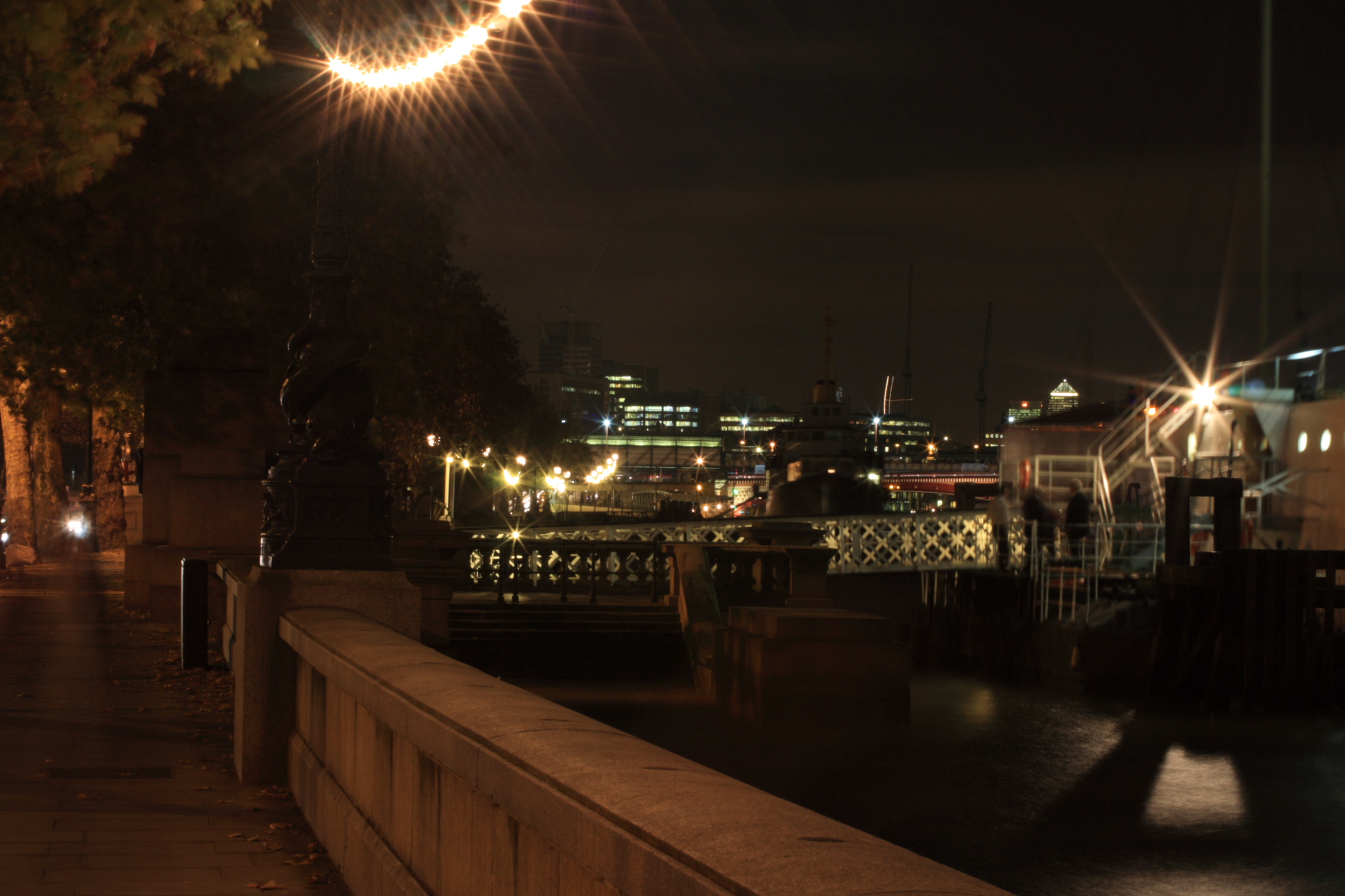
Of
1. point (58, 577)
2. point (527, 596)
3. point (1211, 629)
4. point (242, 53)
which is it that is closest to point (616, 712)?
point (527, 596)

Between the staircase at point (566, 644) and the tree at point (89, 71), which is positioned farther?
the staircase at point (566, 644)

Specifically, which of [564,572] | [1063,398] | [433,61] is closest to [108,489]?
[564,572]

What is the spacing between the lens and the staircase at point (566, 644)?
21.5 m

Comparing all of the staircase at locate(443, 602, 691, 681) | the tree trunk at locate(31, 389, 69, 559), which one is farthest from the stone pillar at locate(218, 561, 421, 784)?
the tree trunk at locate(31, 389, 69, 559)

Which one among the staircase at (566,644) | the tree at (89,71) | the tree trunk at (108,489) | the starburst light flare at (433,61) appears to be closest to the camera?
the tree at (89,71)

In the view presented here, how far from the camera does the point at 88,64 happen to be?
1103cm

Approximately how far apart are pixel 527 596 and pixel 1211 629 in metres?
12.4

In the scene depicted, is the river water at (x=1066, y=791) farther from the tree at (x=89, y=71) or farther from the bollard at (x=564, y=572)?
the tree at (x=89, y=71)

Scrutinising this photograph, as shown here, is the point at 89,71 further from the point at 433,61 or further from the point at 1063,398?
the point at 1063,398

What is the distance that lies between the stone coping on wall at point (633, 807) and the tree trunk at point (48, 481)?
31.9 metres

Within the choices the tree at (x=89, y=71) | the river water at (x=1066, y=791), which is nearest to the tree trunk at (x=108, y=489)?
the river water at (x=1066, y=791)

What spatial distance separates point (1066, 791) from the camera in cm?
1827

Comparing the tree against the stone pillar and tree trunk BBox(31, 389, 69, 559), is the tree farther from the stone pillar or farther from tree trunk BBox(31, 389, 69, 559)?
tree trunk BBox(31, 389, 69, 559)

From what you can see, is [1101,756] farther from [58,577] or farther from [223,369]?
[58,577]
